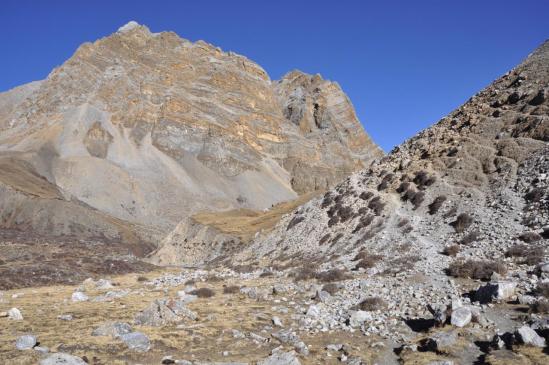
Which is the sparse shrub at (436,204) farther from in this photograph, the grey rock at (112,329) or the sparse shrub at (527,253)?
the grey rock at (112,329)

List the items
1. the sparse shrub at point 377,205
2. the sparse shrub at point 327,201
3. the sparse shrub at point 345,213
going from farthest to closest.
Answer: the sparse shrub at point 327,201, the sparse shrub at point 345,213, the sparse shrub at point 377,205

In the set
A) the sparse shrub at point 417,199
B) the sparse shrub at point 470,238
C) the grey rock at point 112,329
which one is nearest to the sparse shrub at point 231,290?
the grey rock at point 112,329

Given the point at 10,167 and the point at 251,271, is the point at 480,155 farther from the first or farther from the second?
the point at 10,167

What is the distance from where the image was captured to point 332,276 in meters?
25.7

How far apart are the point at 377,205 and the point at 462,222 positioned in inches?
358

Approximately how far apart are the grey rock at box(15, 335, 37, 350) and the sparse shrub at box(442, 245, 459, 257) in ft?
62.4

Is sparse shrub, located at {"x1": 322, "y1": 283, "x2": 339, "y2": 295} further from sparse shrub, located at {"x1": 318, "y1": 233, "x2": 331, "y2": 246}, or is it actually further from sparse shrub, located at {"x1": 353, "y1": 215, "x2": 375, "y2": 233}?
sparse shrub, located at {"x1": 318, "y1": 233, "x2": 331, "y2": 246}

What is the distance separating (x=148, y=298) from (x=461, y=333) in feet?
55.0

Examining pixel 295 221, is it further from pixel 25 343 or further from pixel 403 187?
pixel 25 343

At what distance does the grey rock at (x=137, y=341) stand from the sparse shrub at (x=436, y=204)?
21963mm

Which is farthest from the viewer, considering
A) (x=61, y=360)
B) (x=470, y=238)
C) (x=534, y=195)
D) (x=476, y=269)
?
(x=534, y=195)

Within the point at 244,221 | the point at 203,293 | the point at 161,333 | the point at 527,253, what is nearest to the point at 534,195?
the point at 527,253

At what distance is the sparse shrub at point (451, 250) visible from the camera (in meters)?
24.4

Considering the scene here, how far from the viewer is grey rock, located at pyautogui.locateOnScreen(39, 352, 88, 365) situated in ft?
40.4
